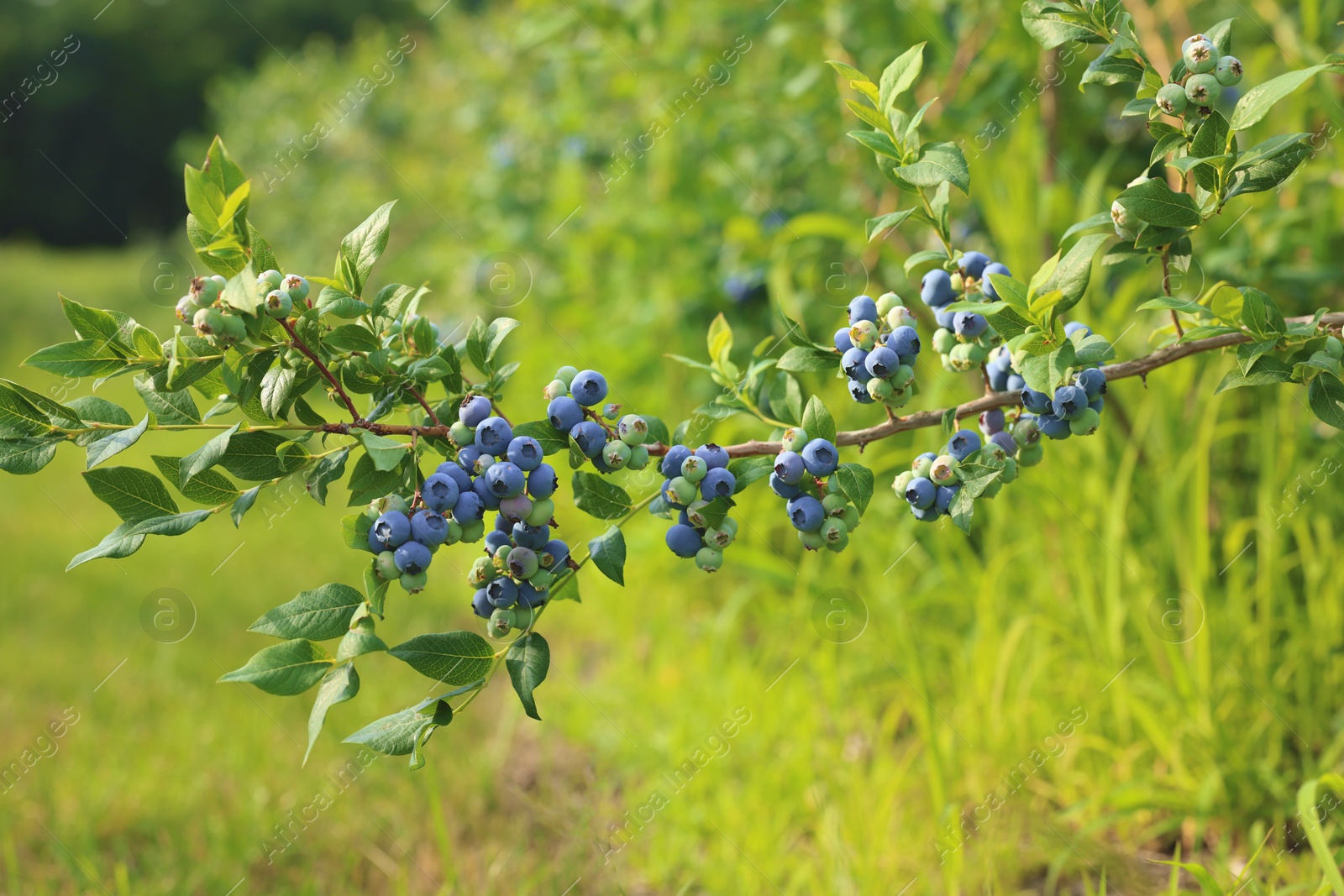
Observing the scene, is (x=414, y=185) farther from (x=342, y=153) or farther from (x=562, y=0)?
(x=562, y=0)

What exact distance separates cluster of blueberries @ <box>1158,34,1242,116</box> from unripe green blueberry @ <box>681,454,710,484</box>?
0.50 metres

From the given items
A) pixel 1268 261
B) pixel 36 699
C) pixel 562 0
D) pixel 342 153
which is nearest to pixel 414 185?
pixel 342 153

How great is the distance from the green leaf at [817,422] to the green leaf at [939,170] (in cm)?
21

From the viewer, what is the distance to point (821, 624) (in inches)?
80.1

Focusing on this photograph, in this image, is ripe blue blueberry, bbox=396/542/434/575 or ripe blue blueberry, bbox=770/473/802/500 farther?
ripe blue blueberry, bbox=770/473/802/500

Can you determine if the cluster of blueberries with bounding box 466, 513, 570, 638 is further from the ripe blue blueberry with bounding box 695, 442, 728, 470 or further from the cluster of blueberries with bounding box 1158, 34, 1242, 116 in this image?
the cluster of blueberries with bounding box 1158, 34, 1242, 116

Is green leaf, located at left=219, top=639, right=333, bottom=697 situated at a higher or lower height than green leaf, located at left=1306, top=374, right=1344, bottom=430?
higher

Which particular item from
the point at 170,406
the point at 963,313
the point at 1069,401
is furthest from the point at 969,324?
the point at 170,406

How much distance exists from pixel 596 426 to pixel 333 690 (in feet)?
0.98

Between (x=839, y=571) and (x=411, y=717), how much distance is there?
1.53m

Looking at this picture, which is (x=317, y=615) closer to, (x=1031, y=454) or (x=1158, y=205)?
(x=1031, y=454)

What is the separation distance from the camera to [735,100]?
7.40ft

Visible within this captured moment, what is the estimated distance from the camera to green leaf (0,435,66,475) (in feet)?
2.39

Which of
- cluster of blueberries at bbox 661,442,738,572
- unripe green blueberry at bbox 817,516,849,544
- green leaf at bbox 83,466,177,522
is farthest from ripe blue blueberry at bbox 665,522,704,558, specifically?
green leaf at bbox 83,466,177,522
